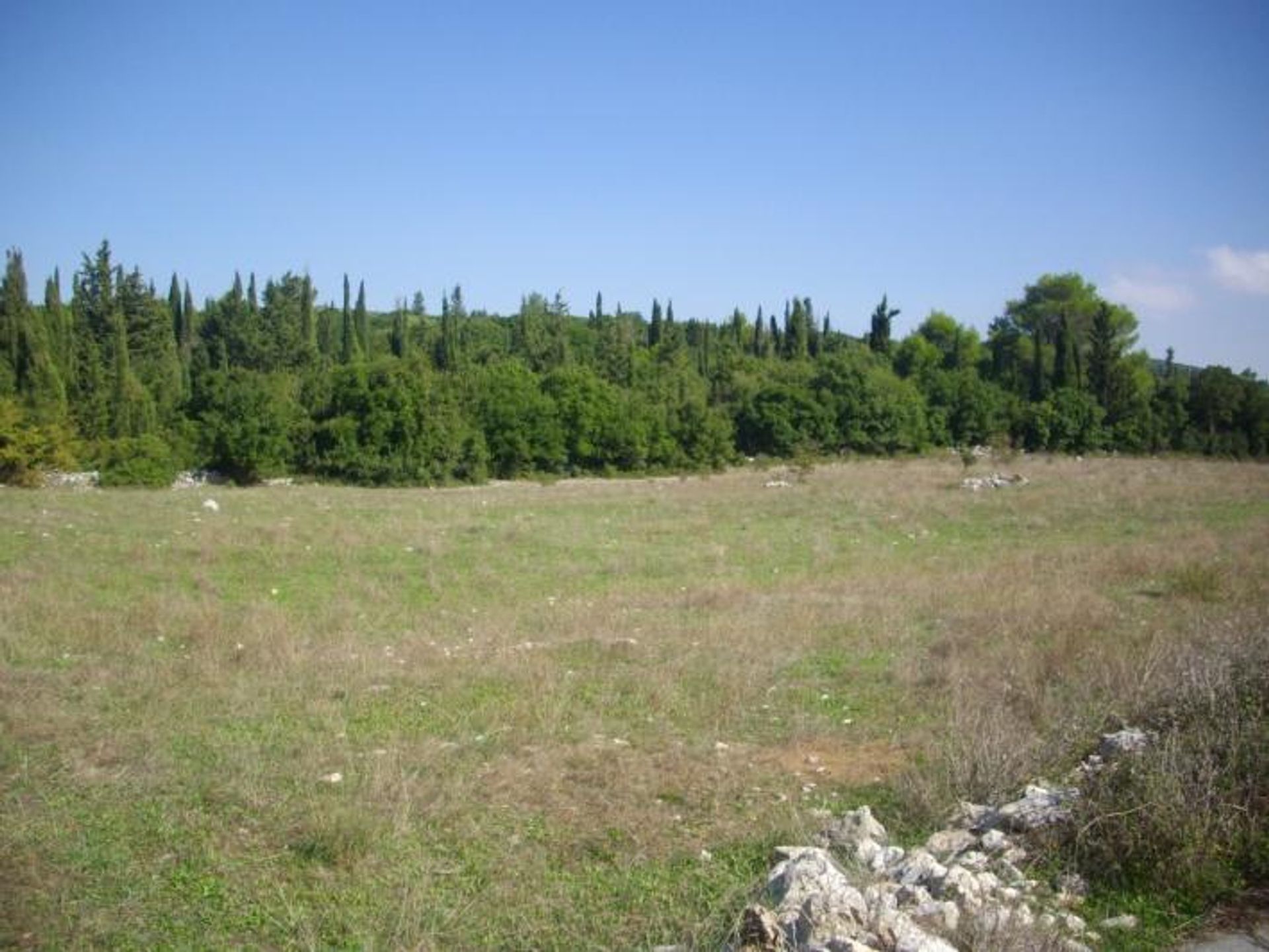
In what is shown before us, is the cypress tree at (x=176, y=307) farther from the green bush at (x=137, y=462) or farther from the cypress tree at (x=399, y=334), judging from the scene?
the green bush at (x=137, y=462)

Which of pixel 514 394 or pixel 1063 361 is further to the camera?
pixel 1063 361

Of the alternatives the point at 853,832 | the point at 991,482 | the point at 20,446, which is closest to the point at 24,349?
the point at 20,446

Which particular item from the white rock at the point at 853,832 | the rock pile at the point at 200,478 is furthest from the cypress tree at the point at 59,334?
the white rock at the point at 853,832

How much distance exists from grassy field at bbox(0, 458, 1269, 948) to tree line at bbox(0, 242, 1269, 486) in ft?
75.5

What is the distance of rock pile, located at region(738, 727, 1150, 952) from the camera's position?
373 cm

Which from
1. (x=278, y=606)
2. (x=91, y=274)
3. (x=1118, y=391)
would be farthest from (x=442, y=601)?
(x=91, y=274)

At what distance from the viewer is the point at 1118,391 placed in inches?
2179

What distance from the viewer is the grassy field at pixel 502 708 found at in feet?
16.3

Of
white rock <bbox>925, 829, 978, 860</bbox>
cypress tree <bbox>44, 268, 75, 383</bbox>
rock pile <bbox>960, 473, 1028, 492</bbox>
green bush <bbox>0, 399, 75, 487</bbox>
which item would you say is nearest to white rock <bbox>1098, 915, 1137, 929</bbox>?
white rock <bbox>925, 829, 978, 860</bbox>

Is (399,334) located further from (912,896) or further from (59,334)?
(912,896)

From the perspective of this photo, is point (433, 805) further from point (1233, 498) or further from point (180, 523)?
point (1233, 498)

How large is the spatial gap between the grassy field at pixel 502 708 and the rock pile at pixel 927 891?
0.39 metres

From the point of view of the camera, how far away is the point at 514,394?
4897cm

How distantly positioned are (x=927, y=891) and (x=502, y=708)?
4755mm
